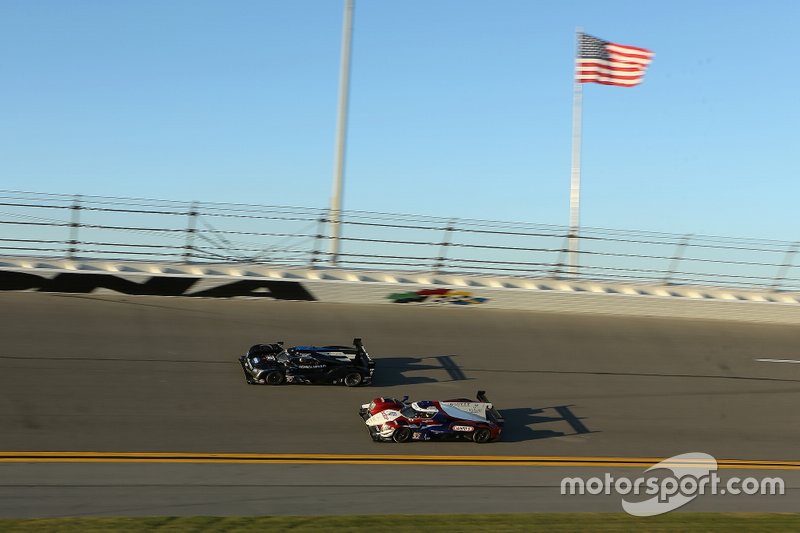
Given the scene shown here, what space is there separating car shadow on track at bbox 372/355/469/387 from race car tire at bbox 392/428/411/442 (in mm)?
2266

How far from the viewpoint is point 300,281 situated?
61.0ft

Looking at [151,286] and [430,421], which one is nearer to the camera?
[430,421]

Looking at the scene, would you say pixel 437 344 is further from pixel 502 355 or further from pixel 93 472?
pixel 93 472

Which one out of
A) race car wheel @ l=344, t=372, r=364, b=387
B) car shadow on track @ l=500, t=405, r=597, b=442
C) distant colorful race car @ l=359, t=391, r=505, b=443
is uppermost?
race car wheel @ l=344, t=372, r=364, b=387

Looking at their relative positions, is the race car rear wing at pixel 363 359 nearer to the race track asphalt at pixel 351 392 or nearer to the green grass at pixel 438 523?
the race track asphalt at pixel 351 392

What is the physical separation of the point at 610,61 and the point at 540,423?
12.6m

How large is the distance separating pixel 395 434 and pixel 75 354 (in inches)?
241

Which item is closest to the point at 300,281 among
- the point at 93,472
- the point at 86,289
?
the point at 86,289

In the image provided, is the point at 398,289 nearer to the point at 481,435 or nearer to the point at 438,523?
the point at 481,435

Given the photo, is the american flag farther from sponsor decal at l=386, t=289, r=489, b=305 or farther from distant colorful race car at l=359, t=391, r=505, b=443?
distant colorful race car at l=359, t=391, r=505, b=443

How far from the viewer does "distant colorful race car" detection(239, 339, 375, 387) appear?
14.5 meters

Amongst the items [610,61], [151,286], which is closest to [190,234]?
[151,286]

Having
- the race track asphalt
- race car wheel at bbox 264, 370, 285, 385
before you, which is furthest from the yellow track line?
race car wheel at bbox 264, 370, 285, 385

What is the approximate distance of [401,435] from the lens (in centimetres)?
1293
